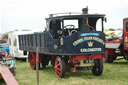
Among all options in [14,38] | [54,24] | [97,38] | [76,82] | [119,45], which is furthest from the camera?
[14,38]

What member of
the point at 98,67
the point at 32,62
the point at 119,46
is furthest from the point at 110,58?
the point at 98,67

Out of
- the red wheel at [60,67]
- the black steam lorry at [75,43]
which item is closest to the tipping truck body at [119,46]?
the black steam lorry at [75,43]

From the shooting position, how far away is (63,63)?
990 centimetres

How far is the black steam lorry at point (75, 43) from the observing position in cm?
949

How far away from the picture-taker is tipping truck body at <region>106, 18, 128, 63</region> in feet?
45.2

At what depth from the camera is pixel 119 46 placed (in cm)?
1444

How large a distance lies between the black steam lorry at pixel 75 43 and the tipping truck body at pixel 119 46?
11.3 ft

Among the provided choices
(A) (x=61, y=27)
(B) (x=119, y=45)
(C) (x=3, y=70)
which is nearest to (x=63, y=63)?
(A) (x=61, y=27)

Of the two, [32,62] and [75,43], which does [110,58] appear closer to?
[32,62]

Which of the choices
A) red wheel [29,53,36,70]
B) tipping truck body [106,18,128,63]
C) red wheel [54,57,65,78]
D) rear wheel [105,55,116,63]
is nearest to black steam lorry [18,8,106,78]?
red wheel [54,57,65,78]

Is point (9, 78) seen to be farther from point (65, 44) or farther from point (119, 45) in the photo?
point (119, 45)

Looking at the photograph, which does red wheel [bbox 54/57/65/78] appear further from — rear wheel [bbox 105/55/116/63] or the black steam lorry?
rear wheel [bbox 105/55/116/63]

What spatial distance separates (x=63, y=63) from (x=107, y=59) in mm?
6433

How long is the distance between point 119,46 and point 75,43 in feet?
18.6
